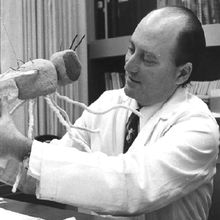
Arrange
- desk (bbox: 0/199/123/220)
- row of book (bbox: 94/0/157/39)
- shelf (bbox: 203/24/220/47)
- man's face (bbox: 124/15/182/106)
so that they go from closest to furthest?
desk (bbox: 0/199/123/220)
man's face (bbox: 124/15/182/106)
shelf (bbox: 203/24/220/47)
row of book (bbox: 94/0/157/39)

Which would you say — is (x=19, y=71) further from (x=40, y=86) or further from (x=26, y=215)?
(x=26, y=215)

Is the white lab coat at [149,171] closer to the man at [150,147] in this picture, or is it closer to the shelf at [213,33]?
the man at [150,147]

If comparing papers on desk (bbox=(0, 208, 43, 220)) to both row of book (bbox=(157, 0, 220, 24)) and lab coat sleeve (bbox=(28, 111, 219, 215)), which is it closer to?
lab coat sleeve (bbox=(28, 111, 219, 215))

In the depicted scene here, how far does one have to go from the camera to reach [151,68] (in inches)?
42.8

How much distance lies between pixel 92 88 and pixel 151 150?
1.39m

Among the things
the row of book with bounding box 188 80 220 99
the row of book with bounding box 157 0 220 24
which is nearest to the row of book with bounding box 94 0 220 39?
the row of book with bounding box 157 0 220 24

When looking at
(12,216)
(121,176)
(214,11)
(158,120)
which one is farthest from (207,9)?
(12,216)

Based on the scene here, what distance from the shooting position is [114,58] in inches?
85.7

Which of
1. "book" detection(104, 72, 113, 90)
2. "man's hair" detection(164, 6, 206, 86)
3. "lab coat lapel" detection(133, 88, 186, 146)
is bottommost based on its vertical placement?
"book" detection(104, 72, 113, 90)

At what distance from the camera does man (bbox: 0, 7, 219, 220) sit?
0.85 m

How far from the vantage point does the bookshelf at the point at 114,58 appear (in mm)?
1797

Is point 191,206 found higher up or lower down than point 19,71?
lower down

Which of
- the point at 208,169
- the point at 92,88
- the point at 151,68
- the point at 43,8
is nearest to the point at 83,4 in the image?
the point at 43,8

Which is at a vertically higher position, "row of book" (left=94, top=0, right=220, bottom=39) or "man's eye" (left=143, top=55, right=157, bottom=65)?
"row of book" (left=94, top=0, right=220, bottom=39)
